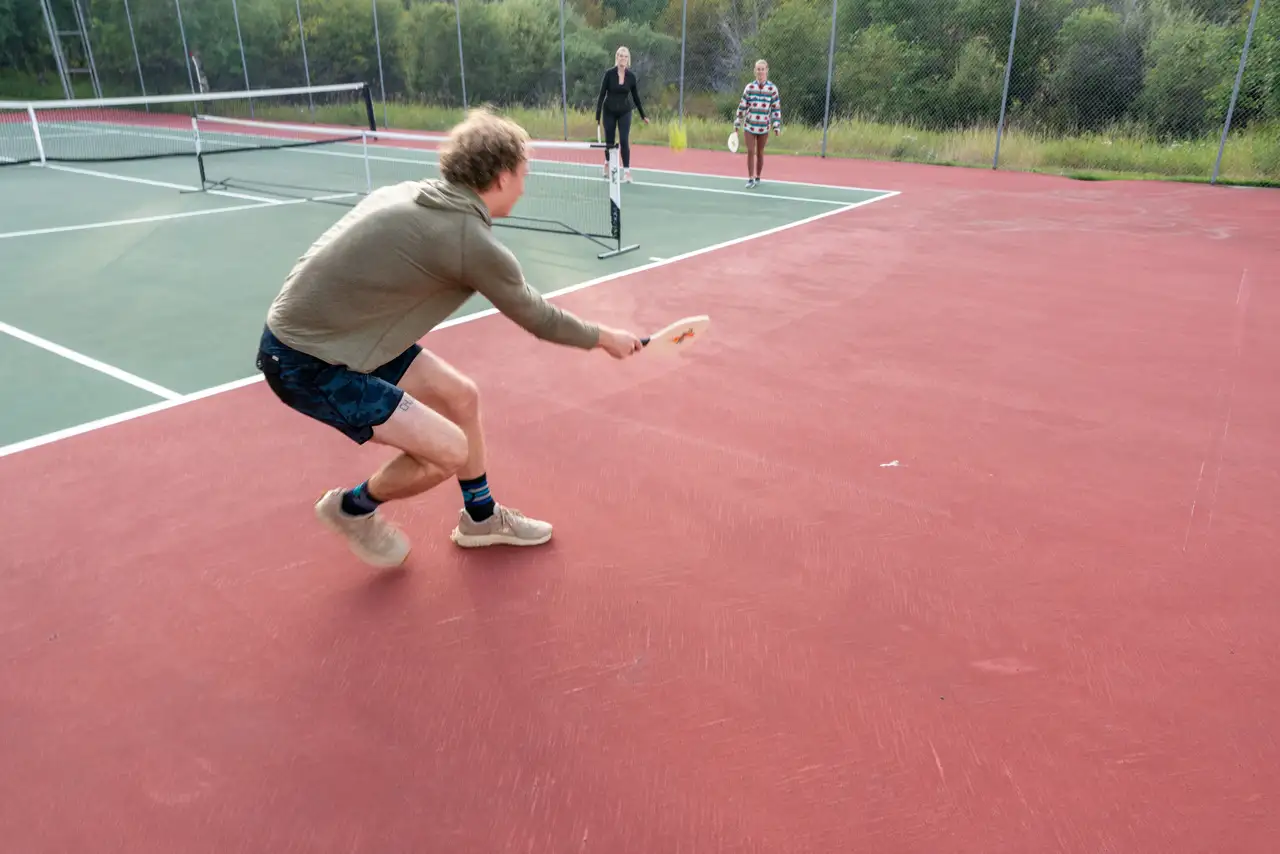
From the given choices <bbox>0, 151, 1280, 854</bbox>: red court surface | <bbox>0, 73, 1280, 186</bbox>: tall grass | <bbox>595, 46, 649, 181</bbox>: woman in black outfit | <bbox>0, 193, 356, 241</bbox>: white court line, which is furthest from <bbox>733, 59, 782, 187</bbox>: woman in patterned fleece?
<bbox>0, 151, 1280, 854</bbox>: red court surface

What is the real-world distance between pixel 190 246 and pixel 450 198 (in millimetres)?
8007

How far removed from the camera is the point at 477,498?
375 cm

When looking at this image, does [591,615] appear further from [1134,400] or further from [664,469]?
[1134,400]

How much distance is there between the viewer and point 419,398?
3436 millimetres

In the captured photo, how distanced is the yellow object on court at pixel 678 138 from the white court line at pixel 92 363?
1372 centimetres

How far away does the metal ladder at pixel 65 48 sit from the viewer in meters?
29.0

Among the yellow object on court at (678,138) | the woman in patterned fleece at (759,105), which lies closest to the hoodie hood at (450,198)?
the woman in patterned fleece at (759,105)

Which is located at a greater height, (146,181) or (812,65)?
(812,65)

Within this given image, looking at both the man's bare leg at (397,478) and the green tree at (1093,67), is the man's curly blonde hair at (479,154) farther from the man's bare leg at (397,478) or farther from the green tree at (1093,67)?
the green tree at (1093,67)

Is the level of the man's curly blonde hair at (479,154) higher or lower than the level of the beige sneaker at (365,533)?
higher

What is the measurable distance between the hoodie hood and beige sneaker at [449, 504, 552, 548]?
1388 mm

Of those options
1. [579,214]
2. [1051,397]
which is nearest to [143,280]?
[579,214]

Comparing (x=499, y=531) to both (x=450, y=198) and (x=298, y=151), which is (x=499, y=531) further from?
(x=298, y=151)

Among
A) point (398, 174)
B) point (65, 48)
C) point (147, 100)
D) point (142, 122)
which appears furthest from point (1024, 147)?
point (65, 48)
